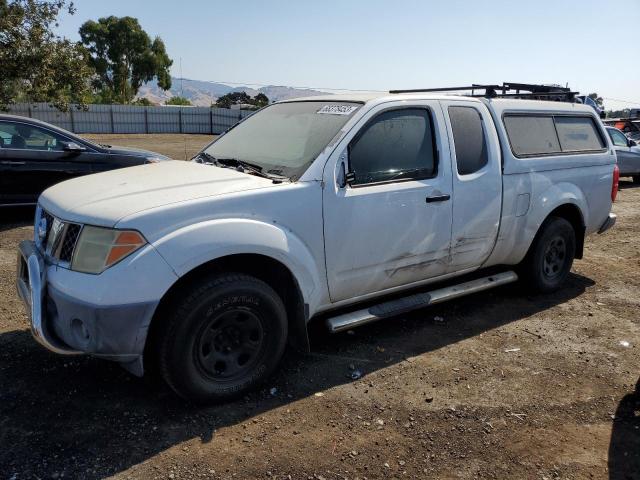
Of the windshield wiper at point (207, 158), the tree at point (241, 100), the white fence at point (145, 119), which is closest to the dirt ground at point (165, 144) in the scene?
the white fence at point (145, 119)

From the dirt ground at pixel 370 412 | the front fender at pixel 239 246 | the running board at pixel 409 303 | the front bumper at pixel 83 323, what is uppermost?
the front fender at pixel 239 246

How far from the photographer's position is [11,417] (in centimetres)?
304

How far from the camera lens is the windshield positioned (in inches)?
142

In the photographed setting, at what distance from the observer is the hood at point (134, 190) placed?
2.96 meters

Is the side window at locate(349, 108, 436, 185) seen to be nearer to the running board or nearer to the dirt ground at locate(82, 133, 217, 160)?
the running board

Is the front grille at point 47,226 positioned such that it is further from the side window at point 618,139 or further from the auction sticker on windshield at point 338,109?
the side window at point 618,139

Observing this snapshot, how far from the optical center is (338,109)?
388 centimetres

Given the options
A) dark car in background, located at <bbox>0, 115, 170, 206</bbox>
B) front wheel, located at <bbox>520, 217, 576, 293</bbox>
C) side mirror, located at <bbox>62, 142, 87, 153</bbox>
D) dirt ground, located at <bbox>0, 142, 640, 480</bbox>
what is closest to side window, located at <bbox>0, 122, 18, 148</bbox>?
dark car in background, located at <bbox>0, 115, 170, 206</bbox>

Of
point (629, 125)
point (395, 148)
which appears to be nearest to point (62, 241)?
point (395, 148)

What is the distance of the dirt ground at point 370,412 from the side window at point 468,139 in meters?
1.37

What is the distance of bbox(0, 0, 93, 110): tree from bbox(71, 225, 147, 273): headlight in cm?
1202

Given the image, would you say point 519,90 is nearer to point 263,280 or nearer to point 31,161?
point 263,280

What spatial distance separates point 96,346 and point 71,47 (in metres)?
13.4

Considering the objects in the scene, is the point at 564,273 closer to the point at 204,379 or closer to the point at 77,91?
the point at 204,379
